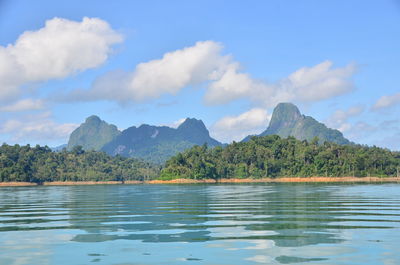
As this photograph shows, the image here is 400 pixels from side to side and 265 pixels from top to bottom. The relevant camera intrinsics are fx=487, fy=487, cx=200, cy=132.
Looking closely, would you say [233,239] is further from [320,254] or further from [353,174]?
[353,174]

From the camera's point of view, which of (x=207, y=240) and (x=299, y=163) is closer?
(x=207, y=240)

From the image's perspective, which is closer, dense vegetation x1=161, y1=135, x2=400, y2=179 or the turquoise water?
the turquoise water

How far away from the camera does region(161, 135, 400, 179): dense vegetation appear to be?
168875mm

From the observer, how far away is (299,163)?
603 ft

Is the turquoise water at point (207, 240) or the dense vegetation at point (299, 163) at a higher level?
the dense vegetation at point (299, 163)

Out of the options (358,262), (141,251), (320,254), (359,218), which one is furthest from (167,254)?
(359,218)

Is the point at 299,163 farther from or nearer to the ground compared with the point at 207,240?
farther from the ground

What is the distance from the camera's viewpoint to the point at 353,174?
541 feet

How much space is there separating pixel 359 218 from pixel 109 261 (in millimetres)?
15910

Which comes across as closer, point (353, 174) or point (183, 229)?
point (183, 229)

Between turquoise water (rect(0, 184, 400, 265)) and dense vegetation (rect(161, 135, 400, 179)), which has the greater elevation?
dense vegetation (rect(161, 135, 400, 179))

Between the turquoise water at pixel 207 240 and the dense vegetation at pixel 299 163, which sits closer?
the turquoise water at pixel 207 240

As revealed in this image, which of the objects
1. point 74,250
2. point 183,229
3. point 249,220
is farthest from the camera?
point 249,220

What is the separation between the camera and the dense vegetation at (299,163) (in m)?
169
